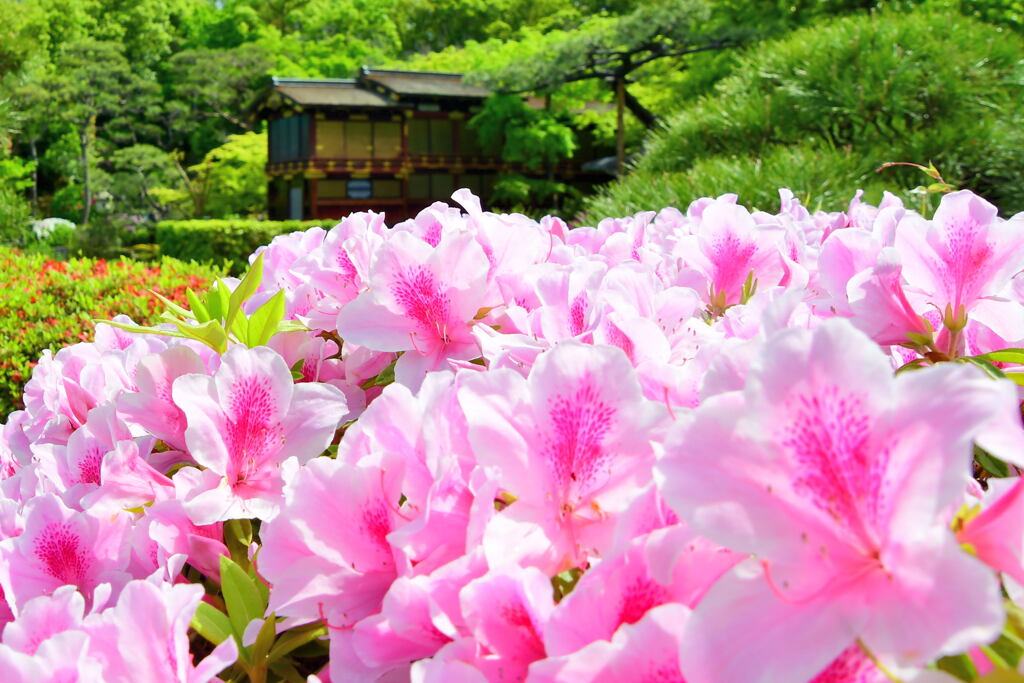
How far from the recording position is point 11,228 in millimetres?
25422

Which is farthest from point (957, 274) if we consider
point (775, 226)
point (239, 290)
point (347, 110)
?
point (347, 110)

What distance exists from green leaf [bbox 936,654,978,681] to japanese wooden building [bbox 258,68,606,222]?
27.4 metres

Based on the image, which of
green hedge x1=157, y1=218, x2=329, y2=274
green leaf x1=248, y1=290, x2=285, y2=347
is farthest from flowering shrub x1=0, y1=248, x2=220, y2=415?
green hedge x1=157, y1=218, x2=329, y2=274

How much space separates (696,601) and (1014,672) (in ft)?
0.62

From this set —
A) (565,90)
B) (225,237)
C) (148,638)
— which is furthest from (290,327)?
(565,90)

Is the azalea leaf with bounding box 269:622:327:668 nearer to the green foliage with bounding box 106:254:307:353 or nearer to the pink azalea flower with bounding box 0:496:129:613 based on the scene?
the pink azalea flower with bounding box 0:496:129:613

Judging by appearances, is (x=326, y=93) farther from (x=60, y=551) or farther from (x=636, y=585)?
(x=636, y=585)

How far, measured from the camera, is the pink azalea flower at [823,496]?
0.49m

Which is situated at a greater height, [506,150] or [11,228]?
[506,150]

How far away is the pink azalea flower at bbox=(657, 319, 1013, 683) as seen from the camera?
49cm

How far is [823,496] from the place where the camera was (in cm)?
54

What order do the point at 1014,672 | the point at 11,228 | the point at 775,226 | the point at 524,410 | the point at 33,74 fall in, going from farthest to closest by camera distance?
the point at 33,74 → the point at 11,228 → the point at 775,226 → the point at 524,410 → the point at 1014,672

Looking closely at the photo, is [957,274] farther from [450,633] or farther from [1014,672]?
[450,633]

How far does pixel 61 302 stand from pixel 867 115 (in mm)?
7835
